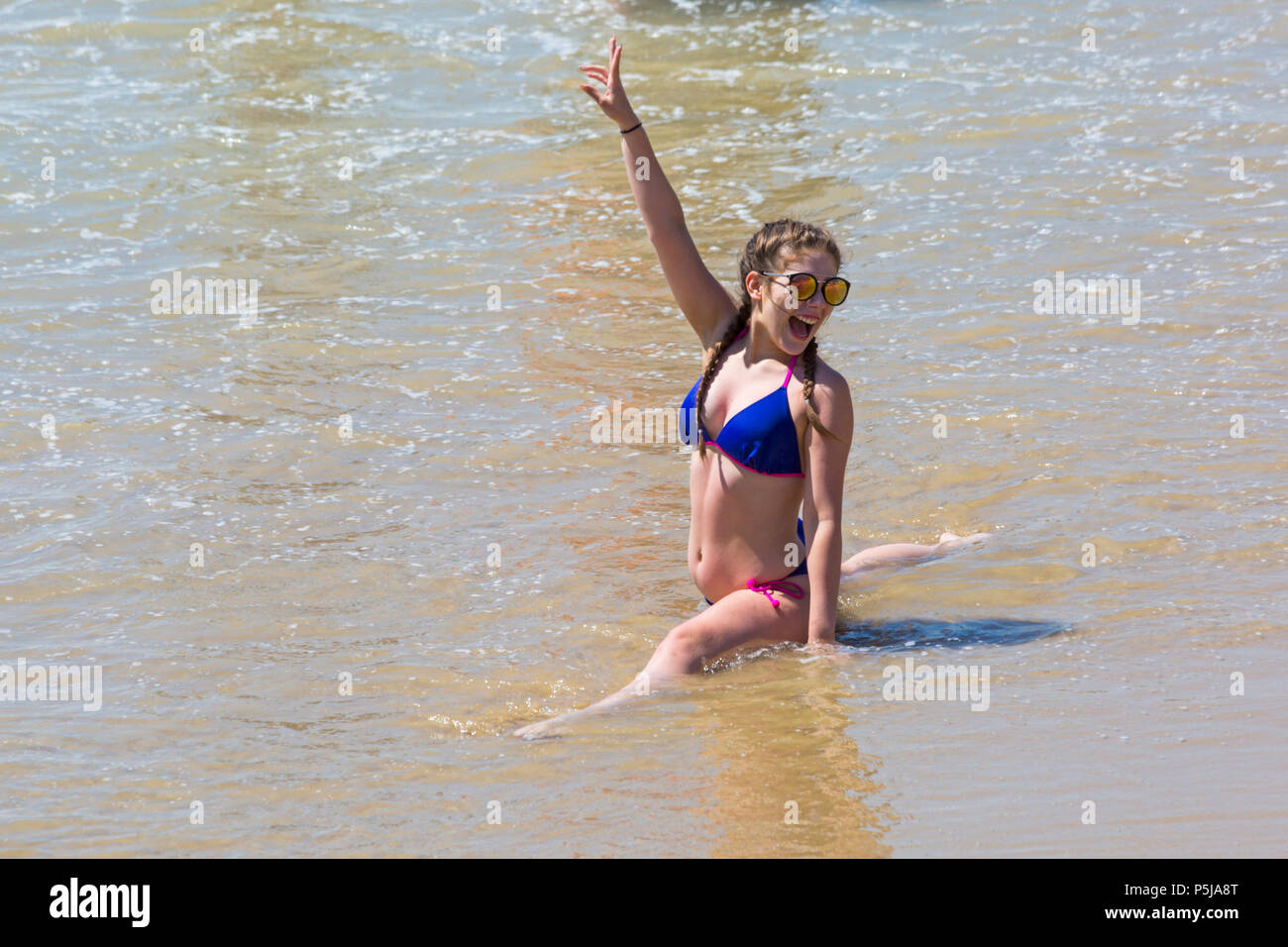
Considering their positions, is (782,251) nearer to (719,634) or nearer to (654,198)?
(654,198)

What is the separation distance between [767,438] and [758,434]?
3 centimetres

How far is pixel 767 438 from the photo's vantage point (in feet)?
15.3

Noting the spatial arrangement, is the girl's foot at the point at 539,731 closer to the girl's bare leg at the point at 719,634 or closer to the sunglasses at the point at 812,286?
the girl's bare leg at the point at 719,634

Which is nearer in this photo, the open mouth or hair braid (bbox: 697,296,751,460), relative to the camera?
the open mouth

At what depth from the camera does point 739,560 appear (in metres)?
4.77

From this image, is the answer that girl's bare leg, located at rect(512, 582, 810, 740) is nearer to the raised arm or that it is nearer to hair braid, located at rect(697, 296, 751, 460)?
hair braid, located at rect(697, 296, 751, 460)

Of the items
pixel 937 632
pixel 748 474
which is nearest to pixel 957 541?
pixel 937 632

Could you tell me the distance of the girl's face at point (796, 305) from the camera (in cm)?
457

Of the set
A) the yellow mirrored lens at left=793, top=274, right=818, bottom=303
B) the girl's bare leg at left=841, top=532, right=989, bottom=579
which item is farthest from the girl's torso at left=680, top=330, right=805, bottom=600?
the girl's bare leg at left=841, top=532, right=989, bottom=579

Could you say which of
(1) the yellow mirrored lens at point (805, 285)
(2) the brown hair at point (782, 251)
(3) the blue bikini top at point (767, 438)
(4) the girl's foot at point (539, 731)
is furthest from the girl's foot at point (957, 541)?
(4) the girl's foot at point (539, 731)

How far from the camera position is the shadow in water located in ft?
15.8

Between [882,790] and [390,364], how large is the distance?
4.87 meters

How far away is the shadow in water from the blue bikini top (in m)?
0.65
